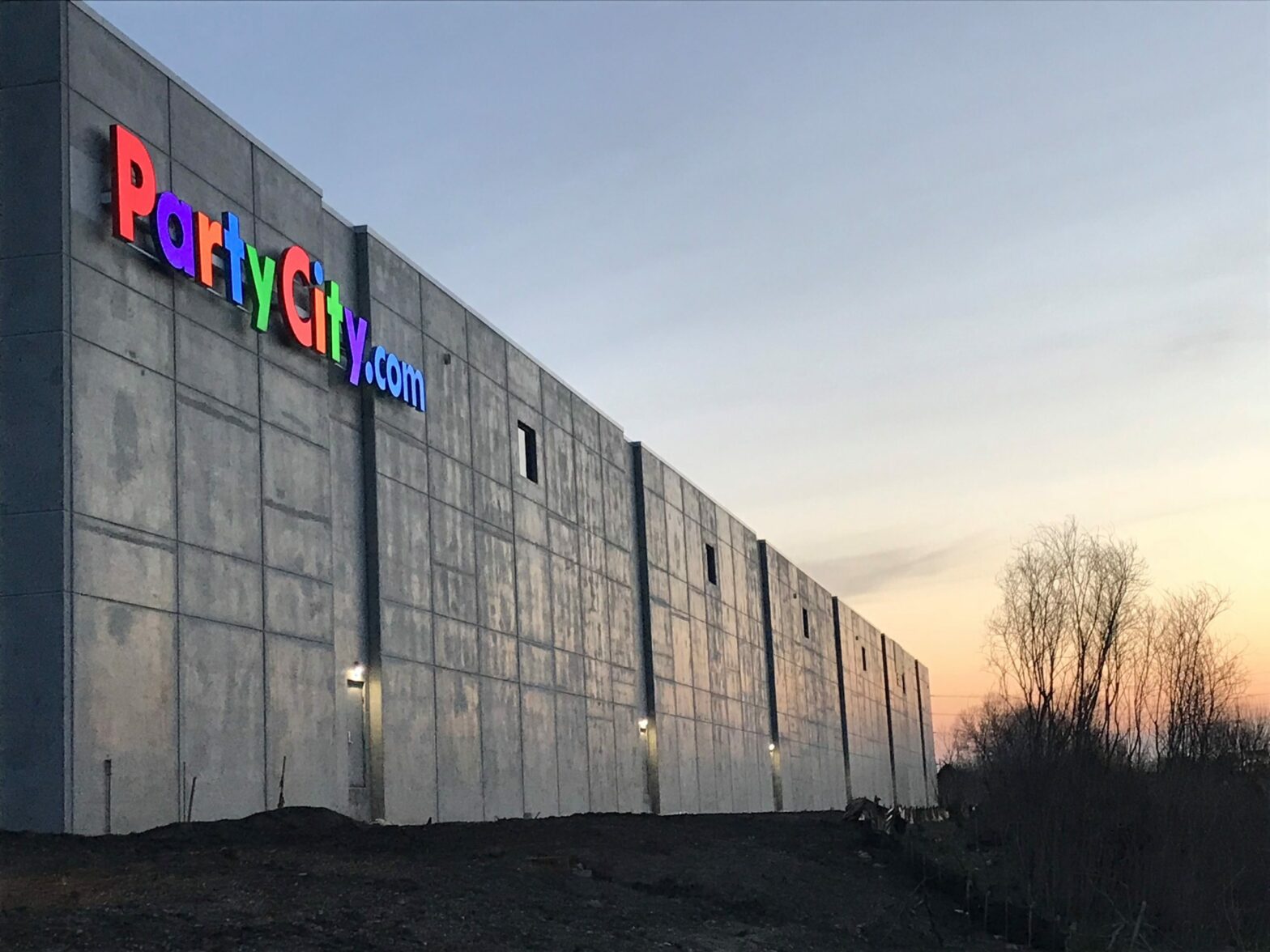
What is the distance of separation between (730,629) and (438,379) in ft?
90.1

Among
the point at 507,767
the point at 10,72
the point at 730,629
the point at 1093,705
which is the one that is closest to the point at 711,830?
the point at 507,767

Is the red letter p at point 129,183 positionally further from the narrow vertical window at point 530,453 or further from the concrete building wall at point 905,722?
the concrete building wall at point 905,722

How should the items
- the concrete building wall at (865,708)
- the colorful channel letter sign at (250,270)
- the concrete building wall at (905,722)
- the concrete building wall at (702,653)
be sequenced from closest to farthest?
the colorful channel letter sign at (250,270) < the concrete building wall at (702,653) < the concrete building wall at (865,708) < the concrete building wall at (905,722)

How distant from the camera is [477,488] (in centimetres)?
3406

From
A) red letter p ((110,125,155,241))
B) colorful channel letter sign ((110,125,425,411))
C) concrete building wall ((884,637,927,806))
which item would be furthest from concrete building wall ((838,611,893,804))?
red letter p ((110,125,155,241))

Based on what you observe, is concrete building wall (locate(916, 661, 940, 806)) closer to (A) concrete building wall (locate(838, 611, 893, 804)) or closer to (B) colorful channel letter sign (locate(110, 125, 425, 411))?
(A) concrete building wall (locate(838, 611, 893, 804))

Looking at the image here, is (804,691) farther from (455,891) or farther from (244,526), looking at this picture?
(455,891)

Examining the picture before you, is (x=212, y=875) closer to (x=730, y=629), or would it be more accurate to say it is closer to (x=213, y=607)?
(x=213, y=607)

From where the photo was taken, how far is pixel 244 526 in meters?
23.1

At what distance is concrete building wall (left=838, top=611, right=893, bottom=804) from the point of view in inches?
3250

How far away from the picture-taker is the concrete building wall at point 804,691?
212 feet

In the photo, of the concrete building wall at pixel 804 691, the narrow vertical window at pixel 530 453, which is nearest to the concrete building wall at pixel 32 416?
the narrow vertical window at pixel 530 453

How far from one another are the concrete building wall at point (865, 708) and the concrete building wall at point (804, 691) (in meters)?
3.58

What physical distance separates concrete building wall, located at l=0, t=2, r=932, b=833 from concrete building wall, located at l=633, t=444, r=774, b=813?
19.4 ft
